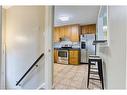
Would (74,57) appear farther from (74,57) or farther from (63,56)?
(63,56)

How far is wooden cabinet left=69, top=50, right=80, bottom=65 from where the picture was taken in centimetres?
729

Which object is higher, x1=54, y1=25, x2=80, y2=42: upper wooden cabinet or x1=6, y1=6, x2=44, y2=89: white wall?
x1=54, y1=25, x2=80, y2=42: upper wooden cabinet

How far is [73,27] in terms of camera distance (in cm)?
770

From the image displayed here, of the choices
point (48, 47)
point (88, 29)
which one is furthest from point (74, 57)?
point (48, 47)

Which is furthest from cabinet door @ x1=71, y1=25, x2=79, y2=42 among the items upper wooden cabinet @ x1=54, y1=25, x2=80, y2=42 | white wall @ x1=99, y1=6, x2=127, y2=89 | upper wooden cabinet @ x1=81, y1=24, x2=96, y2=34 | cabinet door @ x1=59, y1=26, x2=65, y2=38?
white wall @ x1=99, y1=6, x2=127, y2=89

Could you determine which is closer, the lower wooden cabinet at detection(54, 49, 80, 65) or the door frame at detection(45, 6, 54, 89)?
the door frame at detection(45, 6, 54, 89)

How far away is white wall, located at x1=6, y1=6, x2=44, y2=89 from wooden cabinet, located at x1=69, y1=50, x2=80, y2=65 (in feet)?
13.4

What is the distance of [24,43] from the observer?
130 inches

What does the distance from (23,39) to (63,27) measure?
16.5 feet

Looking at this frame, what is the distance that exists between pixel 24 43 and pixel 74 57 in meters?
4.37

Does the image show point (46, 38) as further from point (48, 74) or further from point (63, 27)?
point (63, 27)

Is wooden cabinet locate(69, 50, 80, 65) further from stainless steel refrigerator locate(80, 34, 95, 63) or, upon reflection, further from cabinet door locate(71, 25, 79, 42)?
cabinet door locate(71, 25, 79, 42)

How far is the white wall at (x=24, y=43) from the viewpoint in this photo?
299cm
